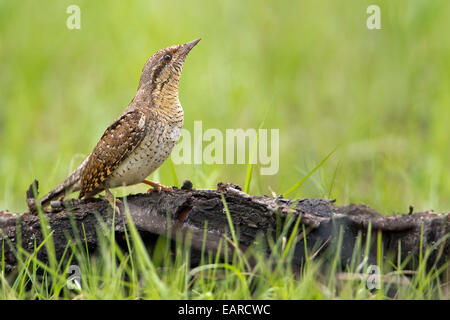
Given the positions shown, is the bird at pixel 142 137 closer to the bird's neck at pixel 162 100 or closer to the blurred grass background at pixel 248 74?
the bird's neck at pixel 162 100

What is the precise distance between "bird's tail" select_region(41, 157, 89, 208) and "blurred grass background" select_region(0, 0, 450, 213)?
134 inches

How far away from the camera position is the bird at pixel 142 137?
15.6 feet

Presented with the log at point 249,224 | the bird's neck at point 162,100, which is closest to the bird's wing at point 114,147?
the bird's neck at point 162,100

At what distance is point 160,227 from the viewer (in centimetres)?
Result: 417

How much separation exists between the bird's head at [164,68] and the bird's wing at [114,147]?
0.94 ft

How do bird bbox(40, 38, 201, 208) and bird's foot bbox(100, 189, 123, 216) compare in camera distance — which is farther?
bird bbox(40, 38, 201, 208)

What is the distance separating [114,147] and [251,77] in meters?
5.62

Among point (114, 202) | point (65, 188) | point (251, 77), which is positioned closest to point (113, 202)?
point (114, 202)

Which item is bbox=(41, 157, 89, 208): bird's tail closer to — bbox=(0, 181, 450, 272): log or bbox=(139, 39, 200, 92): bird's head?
bbox=(0, 181, 450, 272): log

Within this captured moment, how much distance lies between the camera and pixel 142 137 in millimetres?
4758

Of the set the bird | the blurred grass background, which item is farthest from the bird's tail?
the blurred grass background

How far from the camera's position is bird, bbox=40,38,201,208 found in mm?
4766

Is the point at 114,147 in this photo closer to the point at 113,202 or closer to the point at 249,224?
the point at 113,202
